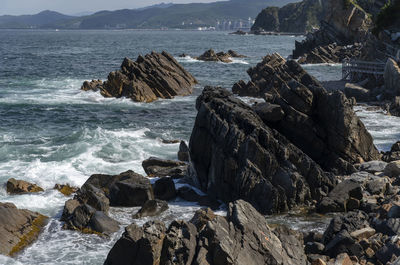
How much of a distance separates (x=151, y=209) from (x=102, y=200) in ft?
6.66

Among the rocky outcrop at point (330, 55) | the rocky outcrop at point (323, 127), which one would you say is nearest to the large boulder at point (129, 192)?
→ the rocky outcrop at point (323, 127)

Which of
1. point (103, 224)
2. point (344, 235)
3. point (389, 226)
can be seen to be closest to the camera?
point (344, 235)

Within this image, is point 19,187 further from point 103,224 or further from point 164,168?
point 164,168

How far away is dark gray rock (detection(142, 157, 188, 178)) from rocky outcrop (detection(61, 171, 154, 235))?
2923 mm

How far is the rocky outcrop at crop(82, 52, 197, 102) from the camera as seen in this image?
5075 centimetres

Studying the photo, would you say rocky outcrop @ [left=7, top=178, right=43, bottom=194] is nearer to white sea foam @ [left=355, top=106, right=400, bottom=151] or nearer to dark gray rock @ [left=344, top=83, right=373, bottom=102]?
white sea foam @ [left=355, top=106, right=400, bottom=151]

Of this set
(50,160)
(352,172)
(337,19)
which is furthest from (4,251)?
(337,19)

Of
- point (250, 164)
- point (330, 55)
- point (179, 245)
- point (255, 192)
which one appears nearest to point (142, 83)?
point (250, 164)

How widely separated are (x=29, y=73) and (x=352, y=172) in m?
59.3

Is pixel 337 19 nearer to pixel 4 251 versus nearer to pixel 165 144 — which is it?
pixel 165 144

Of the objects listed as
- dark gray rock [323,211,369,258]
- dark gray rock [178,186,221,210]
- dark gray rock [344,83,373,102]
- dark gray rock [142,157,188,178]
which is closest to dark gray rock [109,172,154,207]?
dark gray rock [178,186,221,210]

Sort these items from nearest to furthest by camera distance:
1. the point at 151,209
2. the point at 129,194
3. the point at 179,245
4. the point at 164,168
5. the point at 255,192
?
the point at 179,245 < the point at 151,209 < the point at 255,192 < the point at 129,194 < the point at 164,168

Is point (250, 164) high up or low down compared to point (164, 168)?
up

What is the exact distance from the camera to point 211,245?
13.8 meters
